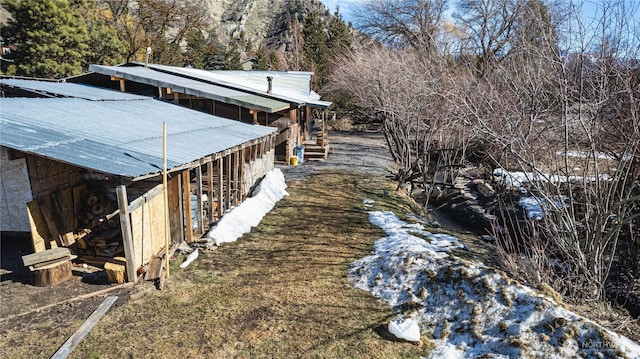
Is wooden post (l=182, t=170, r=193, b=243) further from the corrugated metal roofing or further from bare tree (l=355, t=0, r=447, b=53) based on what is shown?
bare tree (l=355, t=0, r=447, b=53)

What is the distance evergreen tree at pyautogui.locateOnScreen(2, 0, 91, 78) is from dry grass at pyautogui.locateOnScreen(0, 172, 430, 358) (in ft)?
70.1

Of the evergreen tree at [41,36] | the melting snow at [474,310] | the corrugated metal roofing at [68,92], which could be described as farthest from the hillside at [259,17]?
the melting snow at [474,310]

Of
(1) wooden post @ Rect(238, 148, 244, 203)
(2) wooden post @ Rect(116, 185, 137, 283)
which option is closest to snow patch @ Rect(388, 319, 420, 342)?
(2) wooden post @ Rect(116, 185, 137, 283)

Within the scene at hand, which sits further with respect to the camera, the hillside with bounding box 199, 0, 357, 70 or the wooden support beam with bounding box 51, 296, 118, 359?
the hillside with bounding box 199, 0, 357, 70

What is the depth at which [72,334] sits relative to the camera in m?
5.32

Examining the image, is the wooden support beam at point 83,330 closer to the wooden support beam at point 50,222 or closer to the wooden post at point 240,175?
the wooden support beam at point 50,222

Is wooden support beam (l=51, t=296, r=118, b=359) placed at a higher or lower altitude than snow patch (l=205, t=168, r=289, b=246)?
higher

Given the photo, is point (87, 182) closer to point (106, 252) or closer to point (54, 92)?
point (106, 252)

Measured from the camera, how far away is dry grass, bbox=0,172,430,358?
5266 millimetres

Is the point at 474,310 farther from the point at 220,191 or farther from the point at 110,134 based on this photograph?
the point at 110,134

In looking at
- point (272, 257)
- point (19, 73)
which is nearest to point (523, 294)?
point (272, 257)

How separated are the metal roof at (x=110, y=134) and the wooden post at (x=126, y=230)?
1.39ft

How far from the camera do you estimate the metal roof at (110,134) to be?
6250 millimetres

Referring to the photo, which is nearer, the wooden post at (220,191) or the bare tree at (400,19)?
the wooden post at (220,191)
